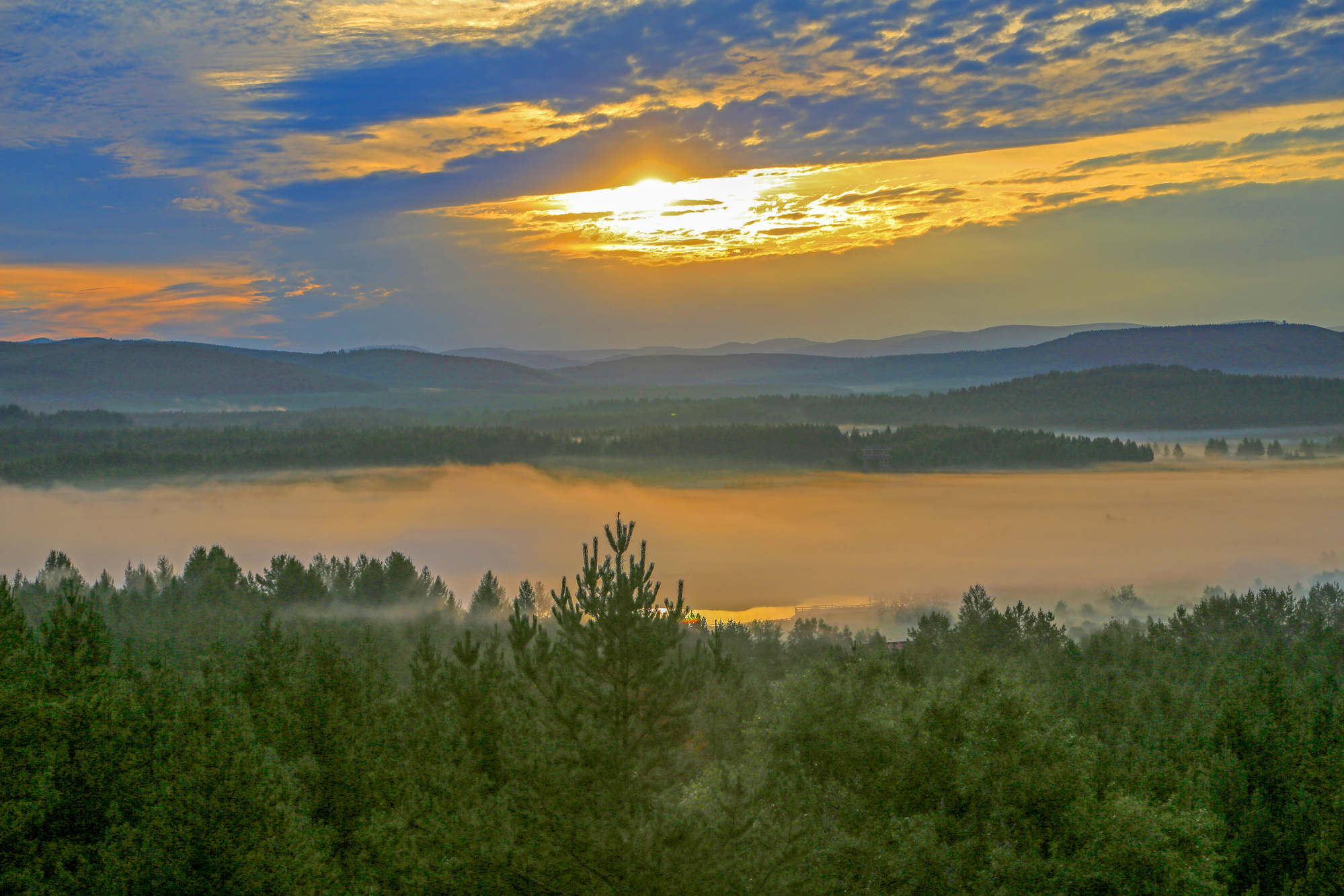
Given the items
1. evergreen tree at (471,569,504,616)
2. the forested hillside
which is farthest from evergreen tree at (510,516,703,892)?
evergreen tree at (471,569,504,616)

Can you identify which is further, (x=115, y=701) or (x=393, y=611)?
(x=393, y=611)

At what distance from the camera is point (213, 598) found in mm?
135250

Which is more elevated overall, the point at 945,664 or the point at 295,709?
the point at 295,709

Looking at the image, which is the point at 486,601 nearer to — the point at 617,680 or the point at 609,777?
the point at 617,680

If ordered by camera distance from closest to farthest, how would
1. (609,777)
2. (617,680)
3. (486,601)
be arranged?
(609,777), (617,680), (486,601)

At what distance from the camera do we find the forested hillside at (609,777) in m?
21.0

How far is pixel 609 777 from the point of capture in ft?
86.6

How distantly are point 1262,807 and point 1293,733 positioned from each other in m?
5.19

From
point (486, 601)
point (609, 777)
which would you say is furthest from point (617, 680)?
point (486, 601)

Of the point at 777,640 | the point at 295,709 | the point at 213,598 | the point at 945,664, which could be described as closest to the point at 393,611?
the point at 213,598

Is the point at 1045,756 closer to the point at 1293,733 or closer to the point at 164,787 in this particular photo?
the point at 1293,733

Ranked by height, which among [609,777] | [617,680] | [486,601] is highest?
[617,680]

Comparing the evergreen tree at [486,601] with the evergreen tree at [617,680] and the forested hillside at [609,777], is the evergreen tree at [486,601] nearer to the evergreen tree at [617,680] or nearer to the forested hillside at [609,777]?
the forested hillside at [609,777]

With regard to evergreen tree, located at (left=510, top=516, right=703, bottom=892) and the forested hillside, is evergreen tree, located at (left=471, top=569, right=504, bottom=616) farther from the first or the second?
evergreen tree, located at (left=510, top=516, right=703, bottom=892)
